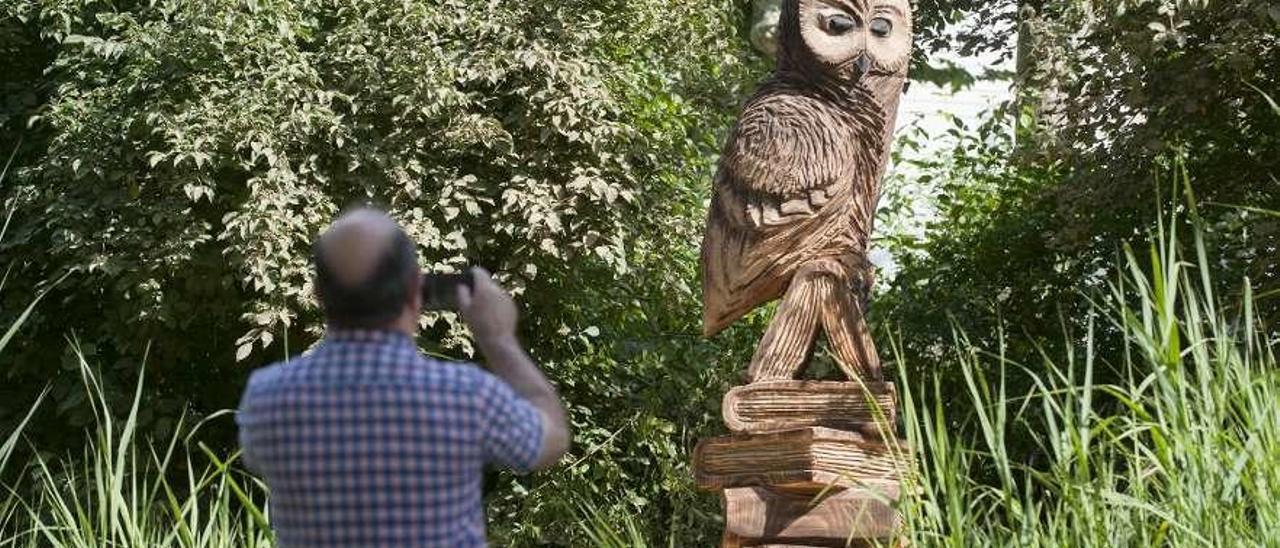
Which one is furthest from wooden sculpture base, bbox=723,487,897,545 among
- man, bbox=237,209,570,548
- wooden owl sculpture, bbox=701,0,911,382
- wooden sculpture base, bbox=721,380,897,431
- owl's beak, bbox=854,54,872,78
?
man, bbox=237,209,570,548

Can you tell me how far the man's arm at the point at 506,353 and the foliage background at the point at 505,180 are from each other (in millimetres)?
5284

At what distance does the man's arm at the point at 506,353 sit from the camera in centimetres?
253

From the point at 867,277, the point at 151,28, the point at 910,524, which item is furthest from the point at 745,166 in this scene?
the point at 151,28

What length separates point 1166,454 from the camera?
3320 millimetres

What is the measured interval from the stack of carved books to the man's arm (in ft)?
6.71

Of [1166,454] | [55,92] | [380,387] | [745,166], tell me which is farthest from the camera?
[55,92]

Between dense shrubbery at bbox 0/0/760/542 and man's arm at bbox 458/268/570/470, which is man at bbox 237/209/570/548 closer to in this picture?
man's arm at bbox 458/268/570/470

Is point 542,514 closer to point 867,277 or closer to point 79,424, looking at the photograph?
point 79,424

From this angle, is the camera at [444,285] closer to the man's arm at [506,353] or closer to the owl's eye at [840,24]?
the man's arm at [506,353]

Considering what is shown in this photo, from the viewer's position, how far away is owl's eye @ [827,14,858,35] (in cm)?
499

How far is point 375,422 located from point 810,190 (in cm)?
255

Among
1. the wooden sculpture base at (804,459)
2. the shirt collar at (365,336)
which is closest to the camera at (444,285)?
the shirt collar at (365,336)

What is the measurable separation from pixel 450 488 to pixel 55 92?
7.17 metres

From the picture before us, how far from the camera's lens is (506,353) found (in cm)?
256
